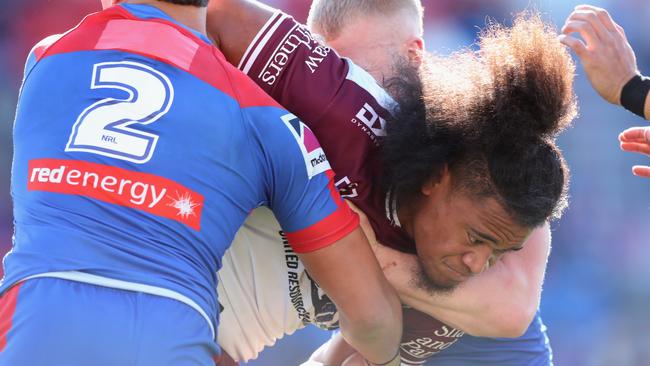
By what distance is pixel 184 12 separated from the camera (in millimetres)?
2367

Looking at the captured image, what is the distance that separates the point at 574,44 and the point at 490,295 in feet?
2.72

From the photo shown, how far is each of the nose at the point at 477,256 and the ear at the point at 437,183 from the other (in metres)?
0.20

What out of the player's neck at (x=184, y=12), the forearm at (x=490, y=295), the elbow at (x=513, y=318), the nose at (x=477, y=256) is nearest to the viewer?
the player's neck at (x=184, y=12)

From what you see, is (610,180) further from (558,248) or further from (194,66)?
(194,66)

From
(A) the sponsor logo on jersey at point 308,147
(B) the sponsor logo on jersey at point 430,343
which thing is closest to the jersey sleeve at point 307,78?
(A) the sponsor logo on jersey at point 308,147

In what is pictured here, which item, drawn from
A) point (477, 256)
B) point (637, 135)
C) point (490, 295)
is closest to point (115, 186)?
→ point (477, 256)

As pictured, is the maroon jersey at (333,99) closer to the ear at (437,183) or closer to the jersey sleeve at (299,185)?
the ear at (437,183)

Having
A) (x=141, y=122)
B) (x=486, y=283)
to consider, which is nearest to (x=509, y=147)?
(x=486, y=283)

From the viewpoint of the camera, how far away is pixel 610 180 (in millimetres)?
6992

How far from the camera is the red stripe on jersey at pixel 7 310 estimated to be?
2021 millimetres

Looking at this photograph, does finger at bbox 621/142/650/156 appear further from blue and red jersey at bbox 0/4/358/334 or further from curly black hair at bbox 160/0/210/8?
curly black hair at bbox 160/0/210/8

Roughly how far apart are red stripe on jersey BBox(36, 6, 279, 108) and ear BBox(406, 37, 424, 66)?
0.99 metres

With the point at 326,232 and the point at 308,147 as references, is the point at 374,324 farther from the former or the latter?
the point at 308,147

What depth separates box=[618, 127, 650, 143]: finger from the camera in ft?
9.93
